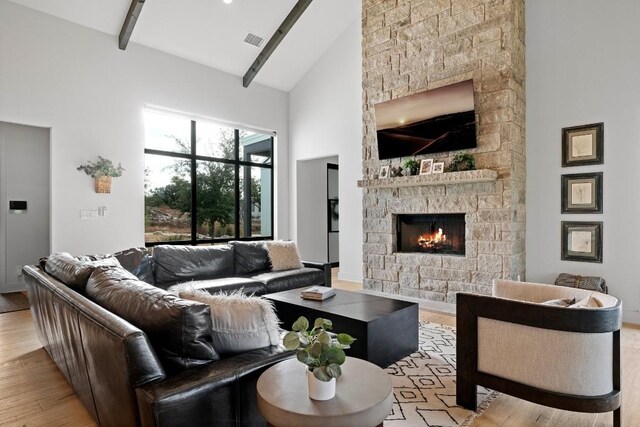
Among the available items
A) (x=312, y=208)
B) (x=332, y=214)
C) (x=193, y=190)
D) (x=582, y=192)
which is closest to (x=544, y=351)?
(x=582, y=192)

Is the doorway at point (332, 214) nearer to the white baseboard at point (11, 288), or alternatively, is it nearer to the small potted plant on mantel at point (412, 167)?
the small potted plant on mantel at point (412, 167)

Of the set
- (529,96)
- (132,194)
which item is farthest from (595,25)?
(132,194)

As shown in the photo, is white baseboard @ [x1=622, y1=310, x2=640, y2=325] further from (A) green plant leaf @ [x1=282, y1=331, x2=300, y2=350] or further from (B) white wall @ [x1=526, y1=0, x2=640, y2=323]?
(A) green plant leaf @ [x1=282, y1=331, x2=300, y2=350]

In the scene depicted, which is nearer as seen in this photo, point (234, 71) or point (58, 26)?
point (58, 26)

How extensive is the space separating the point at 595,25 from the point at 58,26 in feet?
21.1

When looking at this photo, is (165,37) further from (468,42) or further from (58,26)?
(468,42)

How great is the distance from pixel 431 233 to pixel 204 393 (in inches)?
168

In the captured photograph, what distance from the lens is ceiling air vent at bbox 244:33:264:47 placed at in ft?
20.0

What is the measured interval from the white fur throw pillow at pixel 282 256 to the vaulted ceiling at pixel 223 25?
3.41 m

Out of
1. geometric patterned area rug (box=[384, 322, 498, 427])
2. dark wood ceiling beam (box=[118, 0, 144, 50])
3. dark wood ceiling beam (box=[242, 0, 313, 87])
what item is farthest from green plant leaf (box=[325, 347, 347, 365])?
dark wood ceiling beam (box=[242, 0, 313, 87])

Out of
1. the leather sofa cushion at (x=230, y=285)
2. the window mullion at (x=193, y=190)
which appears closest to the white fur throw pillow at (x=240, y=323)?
the leather sofa cushion at (x=230, y=285)

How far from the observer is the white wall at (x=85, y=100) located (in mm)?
4688

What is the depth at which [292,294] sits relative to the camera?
140 inches

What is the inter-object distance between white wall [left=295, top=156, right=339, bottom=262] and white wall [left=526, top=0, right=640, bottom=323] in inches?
154
